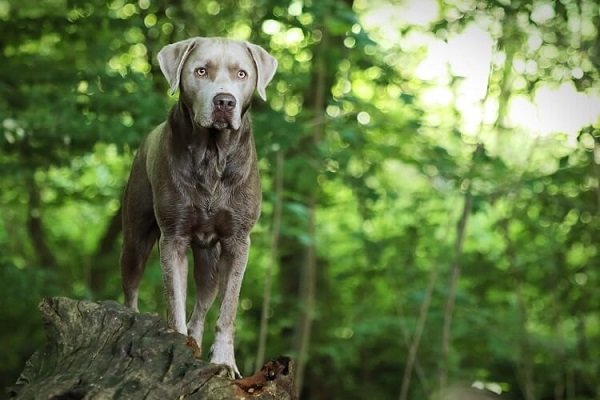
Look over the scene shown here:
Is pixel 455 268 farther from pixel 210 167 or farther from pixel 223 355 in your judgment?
pixel 210 167

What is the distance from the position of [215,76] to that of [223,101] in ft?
0.54

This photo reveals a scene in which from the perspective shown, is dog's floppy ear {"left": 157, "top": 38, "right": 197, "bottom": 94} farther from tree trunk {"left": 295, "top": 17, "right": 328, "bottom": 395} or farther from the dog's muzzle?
tree trunk {"left": 295, "top": 17, "right": 328, "bottom": 395}

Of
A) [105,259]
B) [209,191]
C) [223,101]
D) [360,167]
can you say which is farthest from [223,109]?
[105,259]

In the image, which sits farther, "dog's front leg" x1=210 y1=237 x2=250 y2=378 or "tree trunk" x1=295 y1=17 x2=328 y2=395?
"tree trunk" x1=295 y1=17 x2=328 y2=395

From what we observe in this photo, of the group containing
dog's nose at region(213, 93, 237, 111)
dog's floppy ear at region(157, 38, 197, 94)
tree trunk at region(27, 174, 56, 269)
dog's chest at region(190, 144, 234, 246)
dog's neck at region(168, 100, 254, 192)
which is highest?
dog's floppy ear at region(157, 38, 197, 94)

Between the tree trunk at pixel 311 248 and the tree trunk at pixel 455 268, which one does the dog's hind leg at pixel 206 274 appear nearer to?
the tree trunk at pixel 311 248

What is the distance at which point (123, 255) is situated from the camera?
17.7ft

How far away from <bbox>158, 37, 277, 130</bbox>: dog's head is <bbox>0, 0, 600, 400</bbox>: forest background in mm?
2691

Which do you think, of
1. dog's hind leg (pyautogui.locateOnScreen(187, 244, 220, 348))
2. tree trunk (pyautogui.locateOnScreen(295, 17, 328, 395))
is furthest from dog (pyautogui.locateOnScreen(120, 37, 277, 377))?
tree trunk (pyautogui.locateOnScreen(295, 17, 328, 395))

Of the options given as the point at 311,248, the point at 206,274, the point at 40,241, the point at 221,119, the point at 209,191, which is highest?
the point at 221,119

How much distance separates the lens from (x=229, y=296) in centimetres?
A: 481

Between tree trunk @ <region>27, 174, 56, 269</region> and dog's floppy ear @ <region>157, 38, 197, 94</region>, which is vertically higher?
dog's floppy ear @ <region>157, 38, 197, 94</region>

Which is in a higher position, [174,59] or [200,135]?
[174,59]

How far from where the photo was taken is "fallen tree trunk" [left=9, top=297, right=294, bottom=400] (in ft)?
12.6
